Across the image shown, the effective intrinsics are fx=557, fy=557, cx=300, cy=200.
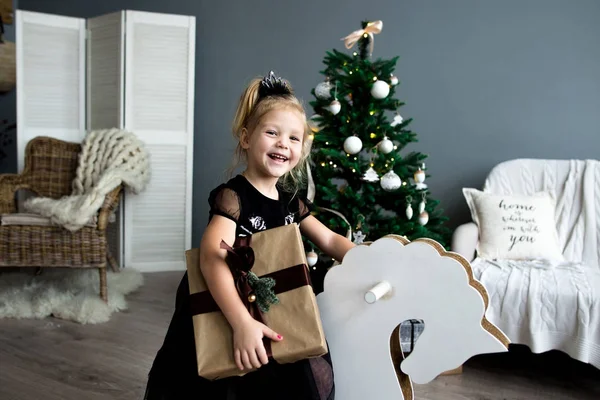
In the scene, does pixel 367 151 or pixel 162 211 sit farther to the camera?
pixel 162 211

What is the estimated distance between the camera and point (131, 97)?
12.1 feet

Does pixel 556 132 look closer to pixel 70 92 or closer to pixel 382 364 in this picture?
pixel 382 364

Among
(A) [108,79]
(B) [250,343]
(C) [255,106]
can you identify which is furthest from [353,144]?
(A) [108,79]

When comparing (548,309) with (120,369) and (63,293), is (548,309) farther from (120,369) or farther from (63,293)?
(63,293)

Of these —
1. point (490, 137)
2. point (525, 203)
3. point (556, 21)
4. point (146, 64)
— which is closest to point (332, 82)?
point (525, 203)

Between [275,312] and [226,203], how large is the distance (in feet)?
0.95

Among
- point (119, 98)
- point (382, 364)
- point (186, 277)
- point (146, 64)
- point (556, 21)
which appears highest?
point (556, 21)

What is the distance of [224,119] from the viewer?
4012mm

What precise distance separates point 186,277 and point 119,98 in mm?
2739

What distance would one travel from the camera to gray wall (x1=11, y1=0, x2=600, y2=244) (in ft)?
→ 10.1

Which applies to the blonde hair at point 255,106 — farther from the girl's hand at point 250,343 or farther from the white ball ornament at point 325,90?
the white ball ornament at point 325,90

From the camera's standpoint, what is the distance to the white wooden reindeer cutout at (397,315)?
40.9 inches

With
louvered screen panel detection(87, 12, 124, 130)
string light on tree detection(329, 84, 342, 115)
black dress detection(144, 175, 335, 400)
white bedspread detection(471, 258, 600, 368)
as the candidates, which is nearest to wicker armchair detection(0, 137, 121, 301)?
louvered screen panel detection(87, 12, 124, 130)

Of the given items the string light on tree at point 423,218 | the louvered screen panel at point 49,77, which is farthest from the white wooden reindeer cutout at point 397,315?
the louvered screen panel at point 49,77
